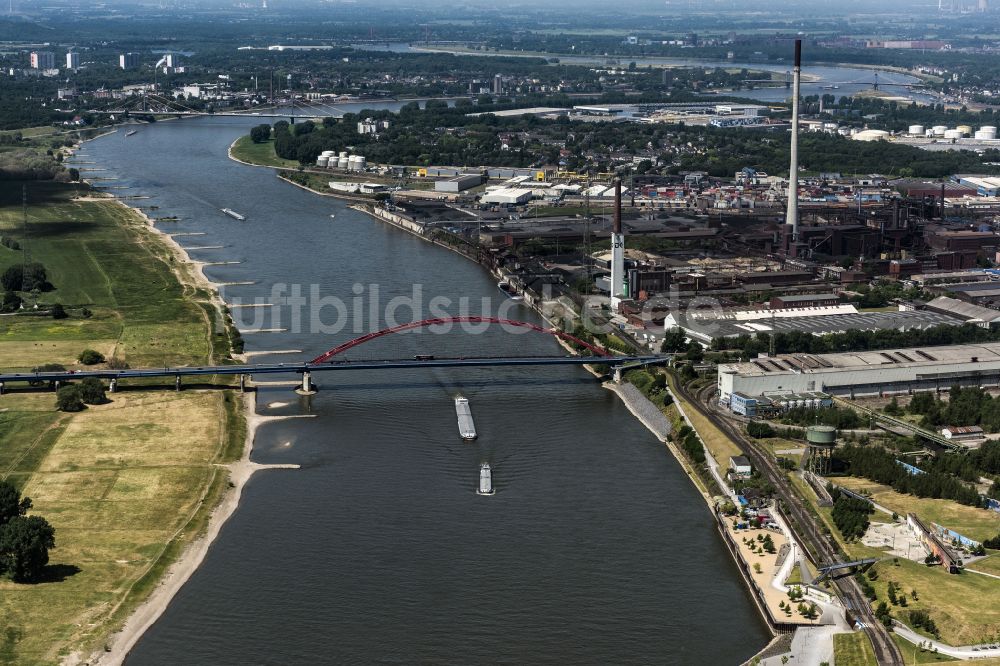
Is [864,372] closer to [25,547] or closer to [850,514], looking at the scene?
[850,514]

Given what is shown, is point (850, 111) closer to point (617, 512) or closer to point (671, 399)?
point (671, 399)

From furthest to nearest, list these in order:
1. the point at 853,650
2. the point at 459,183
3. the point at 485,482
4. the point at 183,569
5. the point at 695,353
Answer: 1. the point at 459,183
2. the point at 695,353
3. the point at 485,482
4. the point at 183,569
5. the point at 853,650

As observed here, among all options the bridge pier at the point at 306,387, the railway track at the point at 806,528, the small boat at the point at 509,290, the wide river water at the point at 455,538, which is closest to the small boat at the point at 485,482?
the wide river water at the point at 455,538

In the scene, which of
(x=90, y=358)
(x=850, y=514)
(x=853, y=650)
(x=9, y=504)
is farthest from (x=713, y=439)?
(x=90, y=358)

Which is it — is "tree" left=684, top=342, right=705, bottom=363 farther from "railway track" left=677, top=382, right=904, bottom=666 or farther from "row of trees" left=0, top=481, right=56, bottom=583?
"row of trees" left=0, top=481, right=56, bottom=583

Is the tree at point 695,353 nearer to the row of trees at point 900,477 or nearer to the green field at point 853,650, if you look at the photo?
the row of trees at point 900,477

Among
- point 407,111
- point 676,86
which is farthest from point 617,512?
point 676,86
